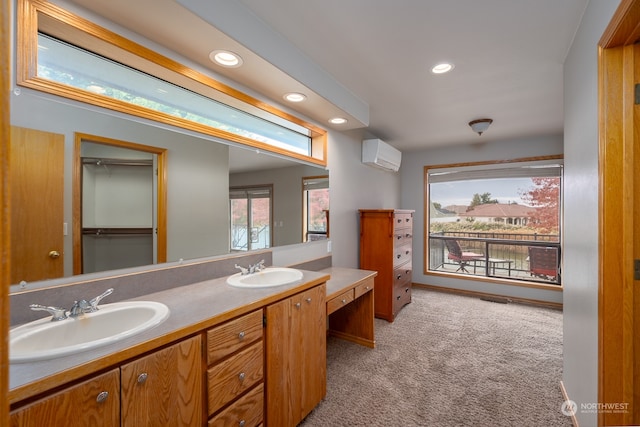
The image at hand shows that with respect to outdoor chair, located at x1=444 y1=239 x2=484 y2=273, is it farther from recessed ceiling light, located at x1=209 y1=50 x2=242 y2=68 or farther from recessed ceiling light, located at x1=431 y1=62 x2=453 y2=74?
recessed ceiling light, located at x1=209 y1=50 x2=242 y2=68

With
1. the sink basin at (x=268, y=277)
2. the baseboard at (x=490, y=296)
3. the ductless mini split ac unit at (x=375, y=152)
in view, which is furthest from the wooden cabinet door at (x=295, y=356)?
the baseboard at (x=490, y=296)

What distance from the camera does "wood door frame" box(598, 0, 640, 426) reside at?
45.4 inches

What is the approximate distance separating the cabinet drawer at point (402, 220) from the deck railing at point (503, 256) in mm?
1387

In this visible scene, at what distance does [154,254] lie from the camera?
1.51 m

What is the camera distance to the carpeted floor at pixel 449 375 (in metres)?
1.81

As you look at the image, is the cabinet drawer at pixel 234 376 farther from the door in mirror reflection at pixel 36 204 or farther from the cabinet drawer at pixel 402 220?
the cabinet drawer at pixel 402 220

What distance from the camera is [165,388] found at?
0.99 metres

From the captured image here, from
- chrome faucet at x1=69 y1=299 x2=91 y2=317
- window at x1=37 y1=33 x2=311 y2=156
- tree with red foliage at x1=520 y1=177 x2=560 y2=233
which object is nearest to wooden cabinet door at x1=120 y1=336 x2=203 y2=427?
chrome faucet at x1=69 y1=299 x2=91 y2=317

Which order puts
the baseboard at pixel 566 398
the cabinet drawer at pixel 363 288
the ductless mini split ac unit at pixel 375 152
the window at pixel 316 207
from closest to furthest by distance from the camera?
1. the baseboard at pixel 566 398
2. the cabinet drawer at pixel 363 288
3. the window at pixel 316 207
4. the ductless mini split ac unit at pixel 375 152

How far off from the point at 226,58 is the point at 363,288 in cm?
210

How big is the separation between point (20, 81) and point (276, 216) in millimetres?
1619

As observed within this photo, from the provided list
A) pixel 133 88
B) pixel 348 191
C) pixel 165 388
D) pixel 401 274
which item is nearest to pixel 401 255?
pixel 401 274

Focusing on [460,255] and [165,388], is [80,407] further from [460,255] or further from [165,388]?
[460,255]

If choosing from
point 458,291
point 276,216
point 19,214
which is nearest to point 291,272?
point 276,216
